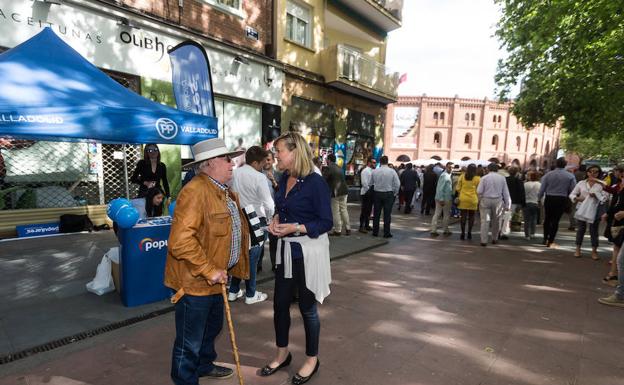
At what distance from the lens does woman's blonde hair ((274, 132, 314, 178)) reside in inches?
100

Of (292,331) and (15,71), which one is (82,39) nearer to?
(15,71)

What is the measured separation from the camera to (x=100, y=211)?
768 centimetres

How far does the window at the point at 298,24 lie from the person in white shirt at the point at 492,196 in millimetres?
7896

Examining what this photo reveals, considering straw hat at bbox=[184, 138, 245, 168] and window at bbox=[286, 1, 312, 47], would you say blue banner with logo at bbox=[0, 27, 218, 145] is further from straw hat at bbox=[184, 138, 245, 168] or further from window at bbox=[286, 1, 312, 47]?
window at bbox=[286, 1, 312, 47]

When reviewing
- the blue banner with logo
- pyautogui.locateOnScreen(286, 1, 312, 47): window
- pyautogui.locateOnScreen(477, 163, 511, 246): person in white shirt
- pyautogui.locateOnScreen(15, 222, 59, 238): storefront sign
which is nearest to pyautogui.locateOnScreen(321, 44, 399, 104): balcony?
pyautogui.locateOnScreen(286, 1, 312, 47): window

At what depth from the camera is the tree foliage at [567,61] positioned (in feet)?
28.4

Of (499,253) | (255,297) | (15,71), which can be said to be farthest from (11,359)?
(499,253)

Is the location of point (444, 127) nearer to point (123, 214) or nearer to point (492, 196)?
point (492, 196)

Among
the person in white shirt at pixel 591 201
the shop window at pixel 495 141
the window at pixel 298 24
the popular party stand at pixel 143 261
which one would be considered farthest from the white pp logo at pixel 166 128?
the shop window at pixel 495 141

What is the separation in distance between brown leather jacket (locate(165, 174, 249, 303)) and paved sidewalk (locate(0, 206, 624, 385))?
1.07 meters

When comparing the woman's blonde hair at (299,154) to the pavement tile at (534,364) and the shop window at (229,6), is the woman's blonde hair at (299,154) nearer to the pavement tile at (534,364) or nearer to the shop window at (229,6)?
the pavement tile at (534,364)

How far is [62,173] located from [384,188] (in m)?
7.29

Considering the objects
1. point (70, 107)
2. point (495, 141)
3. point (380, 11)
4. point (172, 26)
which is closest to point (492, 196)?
point (70, 107)

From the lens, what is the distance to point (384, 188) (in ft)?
26.9
